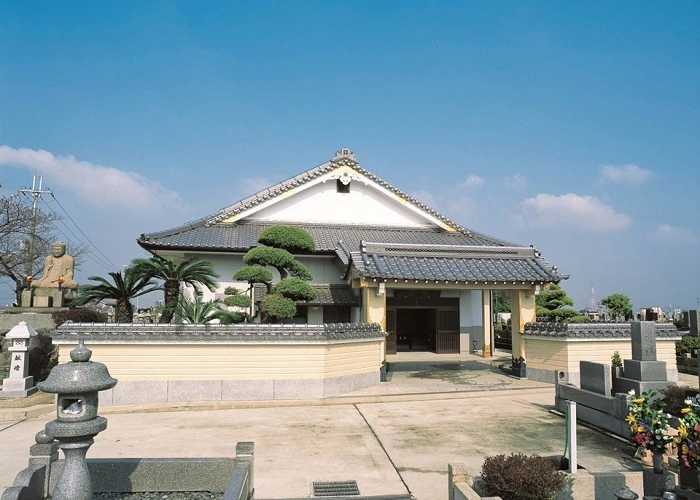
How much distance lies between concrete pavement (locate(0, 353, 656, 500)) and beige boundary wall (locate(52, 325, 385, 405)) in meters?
0.45

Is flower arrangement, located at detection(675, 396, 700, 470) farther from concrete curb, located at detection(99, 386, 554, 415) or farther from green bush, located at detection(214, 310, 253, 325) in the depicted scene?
green bush, located at detection(214, 310, 253, 325)

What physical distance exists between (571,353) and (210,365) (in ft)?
36.4

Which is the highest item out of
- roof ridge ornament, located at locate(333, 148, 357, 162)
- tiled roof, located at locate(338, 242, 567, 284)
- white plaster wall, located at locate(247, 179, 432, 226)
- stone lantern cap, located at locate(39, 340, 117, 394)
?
roof ridge ornament, located at locate(333, 148, 357, 162)

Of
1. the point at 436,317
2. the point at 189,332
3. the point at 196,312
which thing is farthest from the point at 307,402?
the point at 436,317

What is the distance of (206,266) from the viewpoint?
1507cm

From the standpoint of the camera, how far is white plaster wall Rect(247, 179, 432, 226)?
2294cm

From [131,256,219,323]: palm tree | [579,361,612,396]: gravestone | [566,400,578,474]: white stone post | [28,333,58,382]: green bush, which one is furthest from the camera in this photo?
[28,333,58,382]: green bush

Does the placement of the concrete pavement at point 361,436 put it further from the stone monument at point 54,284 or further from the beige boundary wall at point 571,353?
the stone monument at point 54,284

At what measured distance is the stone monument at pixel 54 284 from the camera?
17.3 metres

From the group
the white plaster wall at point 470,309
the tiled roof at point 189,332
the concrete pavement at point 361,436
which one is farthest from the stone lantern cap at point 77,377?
the white plaster wall at point 470,309

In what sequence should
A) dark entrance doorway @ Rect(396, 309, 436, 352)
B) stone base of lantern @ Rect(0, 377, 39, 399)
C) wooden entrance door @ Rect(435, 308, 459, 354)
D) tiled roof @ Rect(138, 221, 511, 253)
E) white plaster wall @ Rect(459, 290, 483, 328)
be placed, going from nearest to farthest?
stone base of lantern @ Rect(0, 377, 39, 399)
tiled roof @ Rect(138, 221, 511, 253)
wooden entrance door @ Rect(435, 308, 459, 354)
white plaster wall @ Rect(459, 290, 483, 328)
dark entrance doorway @ Rect(396, 309, 436, 352)

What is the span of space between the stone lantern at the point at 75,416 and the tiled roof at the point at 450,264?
10.6 meters

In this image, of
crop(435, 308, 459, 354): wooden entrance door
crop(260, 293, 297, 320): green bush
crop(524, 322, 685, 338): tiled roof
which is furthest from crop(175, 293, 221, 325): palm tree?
crop(435, 308, 459, 354): wooden entrance door

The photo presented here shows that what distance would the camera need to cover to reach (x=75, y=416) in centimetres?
474
